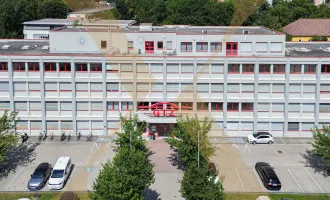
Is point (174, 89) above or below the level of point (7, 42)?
below

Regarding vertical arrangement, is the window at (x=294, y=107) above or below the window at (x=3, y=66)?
below

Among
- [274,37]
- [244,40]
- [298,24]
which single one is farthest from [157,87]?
[298,24]

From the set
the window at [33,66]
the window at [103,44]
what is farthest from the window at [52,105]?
the window at [103,44]

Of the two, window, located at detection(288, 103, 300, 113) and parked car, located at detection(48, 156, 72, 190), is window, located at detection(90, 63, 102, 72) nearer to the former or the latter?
parked car, located at detection(48, 156, 72, 190)

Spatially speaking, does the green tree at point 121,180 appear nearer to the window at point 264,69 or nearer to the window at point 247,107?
the window at point 247,107

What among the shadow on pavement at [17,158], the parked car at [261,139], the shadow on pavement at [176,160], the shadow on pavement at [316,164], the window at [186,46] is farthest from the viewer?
the window at [186,46]

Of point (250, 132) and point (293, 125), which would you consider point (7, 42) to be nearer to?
point (250, 132)

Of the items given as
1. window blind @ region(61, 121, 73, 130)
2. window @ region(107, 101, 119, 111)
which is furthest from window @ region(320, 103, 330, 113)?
window blind @ region(61, 121, 73, 130)
